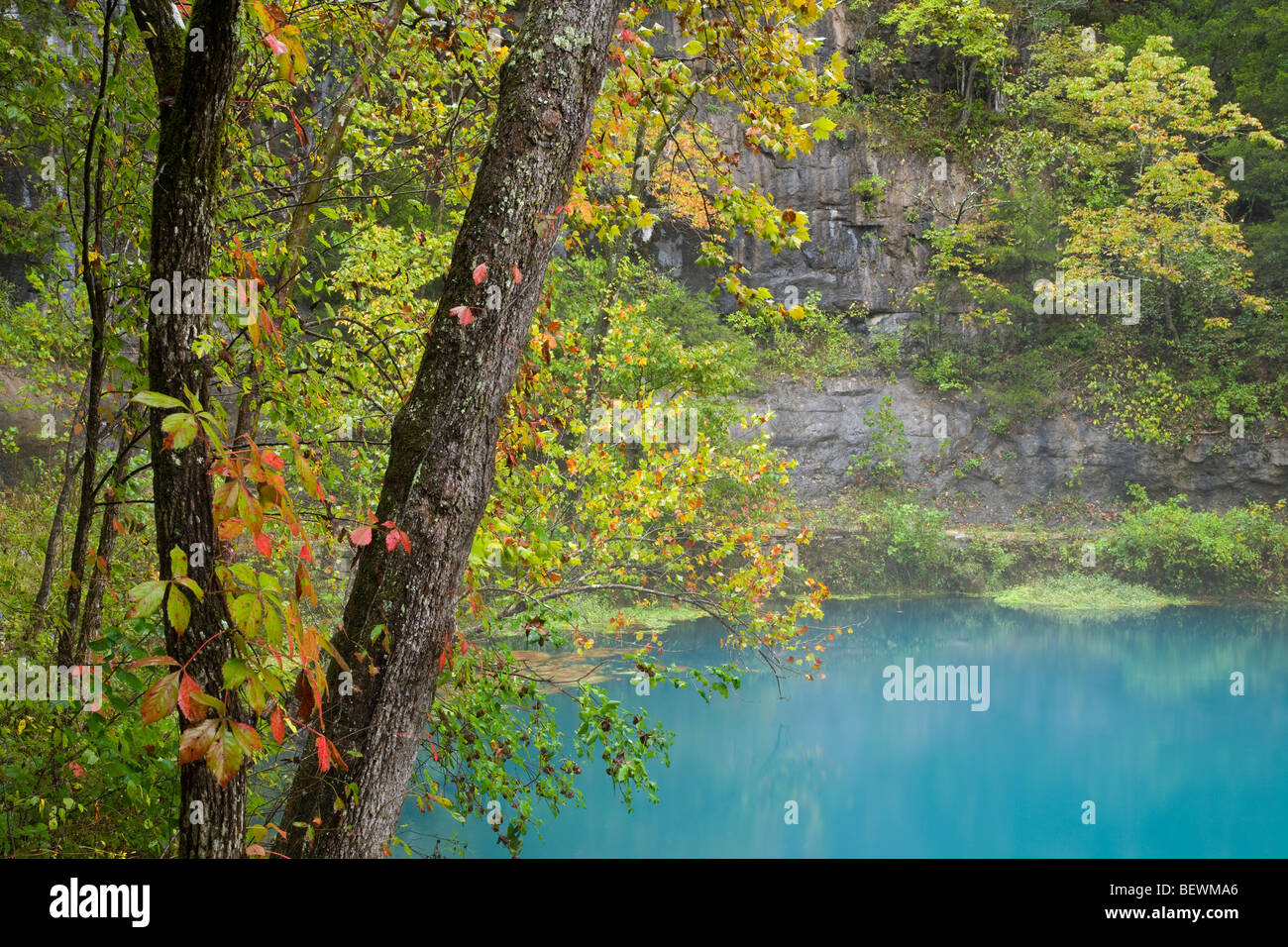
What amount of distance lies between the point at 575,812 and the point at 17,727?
521 centimetres

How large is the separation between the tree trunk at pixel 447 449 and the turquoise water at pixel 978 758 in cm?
449

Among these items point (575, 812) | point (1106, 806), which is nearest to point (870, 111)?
point (1106, 806)

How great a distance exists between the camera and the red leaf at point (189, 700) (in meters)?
1.31

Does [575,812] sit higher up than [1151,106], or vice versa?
[1151,106]

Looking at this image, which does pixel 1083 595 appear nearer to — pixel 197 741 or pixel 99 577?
pixel 99 577

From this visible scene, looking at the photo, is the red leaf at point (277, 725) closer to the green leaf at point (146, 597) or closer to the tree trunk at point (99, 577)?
the green leaf at point (146, 597)

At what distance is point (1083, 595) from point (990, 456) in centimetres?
355

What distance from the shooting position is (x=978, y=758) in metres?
9.00

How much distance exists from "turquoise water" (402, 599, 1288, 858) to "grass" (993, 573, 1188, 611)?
1.00 metres

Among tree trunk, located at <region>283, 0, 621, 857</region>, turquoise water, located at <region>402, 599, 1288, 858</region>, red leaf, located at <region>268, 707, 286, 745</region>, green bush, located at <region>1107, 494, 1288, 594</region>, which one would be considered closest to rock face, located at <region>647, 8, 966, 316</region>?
green bush, located at <region>1107, 494, 1288, 594</region>

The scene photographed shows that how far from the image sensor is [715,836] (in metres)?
7.31

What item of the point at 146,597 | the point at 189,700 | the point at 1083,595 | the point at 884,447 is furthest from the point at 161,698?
the point at 884,447

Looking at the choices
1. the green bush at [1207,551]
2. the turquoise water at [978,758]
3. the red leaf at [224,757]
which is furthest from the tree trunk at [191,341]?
the green bush at [1207,551]

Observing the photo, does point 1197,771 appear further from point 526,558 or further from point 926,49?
point 926,49
